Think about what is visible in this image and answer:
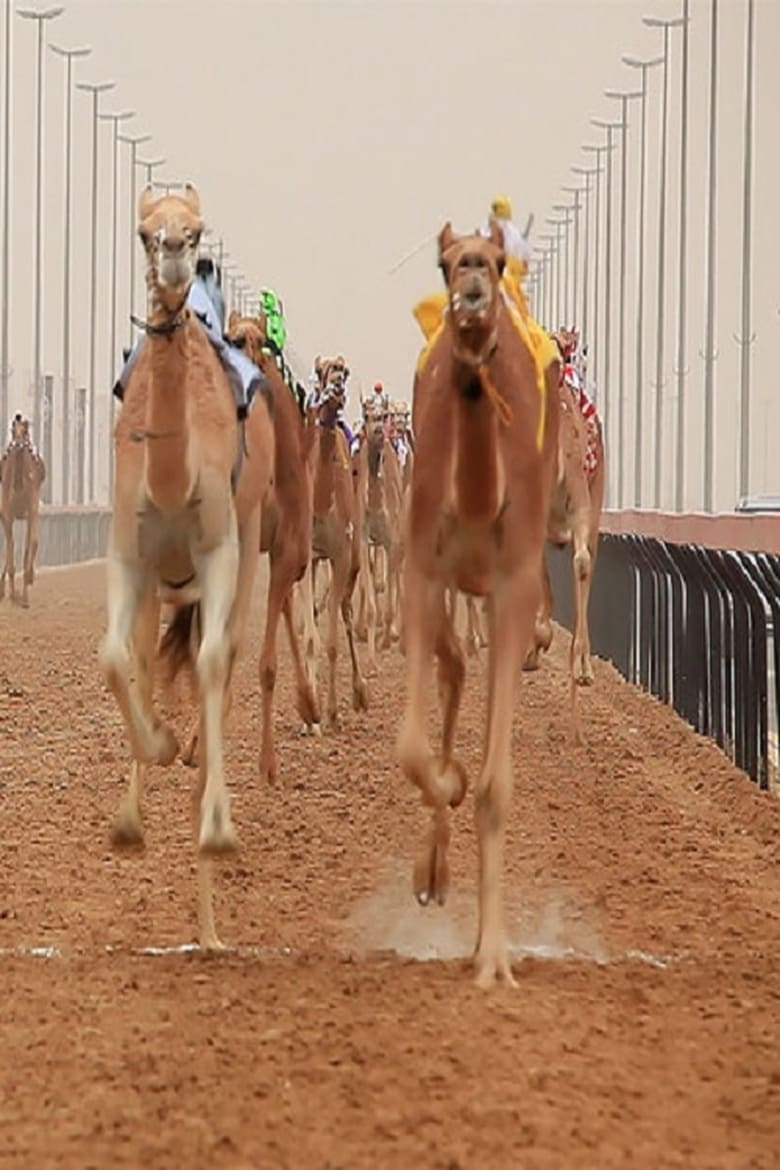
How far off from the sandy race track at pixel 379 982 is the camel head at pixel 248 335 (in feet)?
7.37

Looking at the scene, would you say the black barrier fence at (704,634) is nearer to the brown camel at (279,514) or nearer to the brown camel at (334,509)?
the brown camel at (334,509)

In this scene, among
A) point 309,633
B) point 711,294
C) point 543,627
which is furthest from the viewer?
point 711,294

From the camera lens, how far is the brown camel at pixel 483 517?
31.3ft

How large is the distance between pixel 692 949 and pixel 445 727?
4.86 feet

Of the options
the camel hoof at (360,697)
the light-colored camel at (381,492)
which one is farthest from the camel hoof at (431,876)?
the light-colored camel at (381,492)

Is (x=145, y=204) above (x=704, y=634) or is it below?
above

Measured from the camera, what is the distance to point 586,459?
20516mm

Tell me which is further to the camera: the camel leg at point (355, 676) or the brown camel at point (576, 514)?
the camel leg at point (355, 676)

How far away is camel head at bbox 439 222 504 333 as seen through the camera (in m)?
9.28

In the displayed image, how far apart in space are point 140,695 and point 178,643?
1.25m

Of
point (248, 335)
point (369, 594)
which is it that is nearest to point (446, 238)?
point (248, 335)

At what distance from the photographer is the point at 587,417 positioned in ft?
69.6

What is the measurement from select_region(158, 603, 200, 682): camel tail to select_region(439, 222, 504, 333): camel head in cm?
293

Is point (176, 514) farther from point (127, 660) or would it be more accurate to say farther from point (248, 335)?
point (248, 335)
